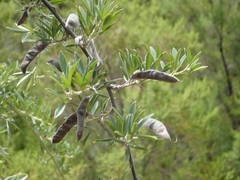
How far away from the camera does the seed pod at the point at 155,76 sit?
1.50 feet

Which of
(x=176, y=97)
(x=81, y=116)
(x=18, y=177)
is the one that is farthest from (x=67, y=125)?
(x=176, y=97)

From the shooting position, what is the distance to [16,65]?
2.46ft

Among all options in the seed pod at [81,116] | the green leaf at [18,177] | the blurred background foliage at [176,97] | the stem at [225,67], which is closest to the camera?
the seed pod at [81,116]

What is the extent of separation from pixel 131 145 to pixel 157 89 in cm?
293

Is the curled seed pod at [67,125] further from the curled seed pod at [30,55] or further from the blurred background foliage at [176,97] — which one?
the blurred background foliage at [176,97]

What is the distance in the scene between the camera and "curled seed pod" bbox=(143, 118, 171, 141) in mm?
444

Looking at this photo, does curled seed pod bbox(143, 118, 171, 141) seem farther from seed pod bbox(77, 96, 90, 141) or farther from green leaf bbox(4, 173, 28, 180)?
green leaf bbox(4, 173, 28, 180)

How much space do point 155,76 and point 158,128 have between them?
0.06 meters

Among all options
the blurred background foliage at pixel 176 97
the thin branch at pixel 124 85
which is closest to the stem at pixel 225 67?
the blurred background foliage at pixel 176 97

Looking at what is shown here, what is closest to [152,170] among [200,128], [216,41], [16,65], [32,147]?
[200,128]

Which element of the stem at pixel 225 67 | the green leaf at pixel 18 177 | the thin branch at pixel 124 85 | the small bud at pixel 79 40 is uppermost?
the small bud at pixel 79 40

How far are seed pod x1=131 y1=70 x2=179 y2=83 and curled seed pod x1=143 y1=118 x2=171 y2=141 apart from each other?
0.05 m

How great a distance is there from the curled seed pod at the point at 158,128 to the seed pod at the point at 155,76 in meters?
0.05

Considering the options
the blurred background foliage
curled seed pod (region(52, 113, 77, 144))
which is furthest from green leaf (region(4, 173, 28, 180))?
the blurred background foliage
